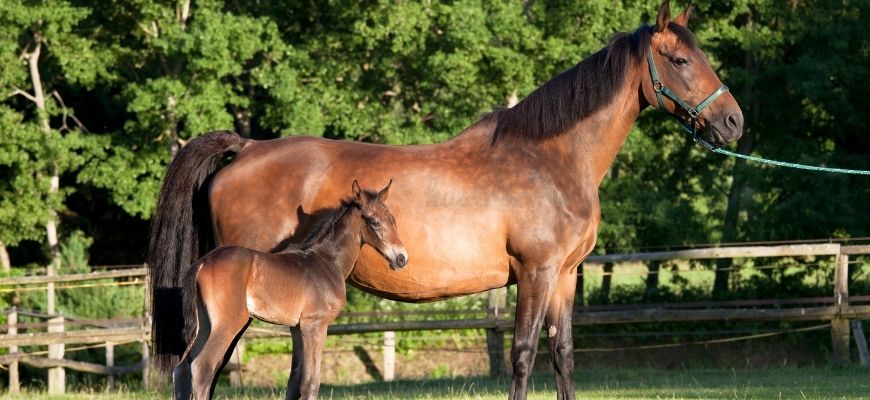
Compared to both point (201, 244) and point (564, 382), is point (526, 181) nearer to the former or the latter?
point (564, 382)

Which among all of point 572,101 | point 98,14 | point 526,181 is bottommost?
point 526,181

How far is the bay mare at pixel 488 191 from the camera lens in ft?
23.5

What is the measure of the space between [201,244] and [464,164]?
1.94 meters

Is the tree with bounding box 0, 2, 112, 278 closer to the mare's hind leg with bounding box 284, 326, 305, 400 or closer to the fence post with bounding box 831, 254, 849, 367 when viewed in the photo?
the fence post with bounding box 831, 254, 849, 367

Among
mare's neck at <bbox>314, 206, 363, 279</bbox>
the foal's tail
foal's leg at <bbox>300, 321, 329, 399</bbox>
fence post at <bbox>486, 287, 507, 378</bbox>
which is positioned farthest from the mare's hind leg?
fence post at <bbox>486, 287, 507, 378</bbox>

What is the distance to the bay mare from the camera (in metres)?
7.16

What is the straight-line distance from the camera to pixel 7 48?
1961cm

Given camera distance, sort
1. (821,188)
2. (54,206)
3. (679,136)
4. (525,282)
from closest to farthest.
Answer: (525,282) < (821,188) < (54,206) < (679,136)

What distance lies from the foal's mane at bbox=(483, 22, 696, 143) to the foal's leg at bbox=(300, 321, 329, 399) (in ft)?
5.73

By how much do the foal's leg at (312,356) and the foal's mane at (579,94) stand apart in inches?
68.7

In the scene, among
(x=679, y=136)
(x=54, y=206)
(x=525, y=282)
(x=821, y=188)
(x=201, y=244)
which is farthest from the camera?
(x=679, y=136)

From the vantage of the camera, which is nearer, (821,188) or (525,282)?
(525,282)

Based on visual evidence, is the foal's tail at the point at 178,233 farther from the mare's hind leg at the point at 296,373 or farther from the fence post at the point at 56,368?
the fence post at the point at 56,368

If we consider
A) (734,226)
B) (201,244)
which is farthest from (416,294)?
(734,226)
